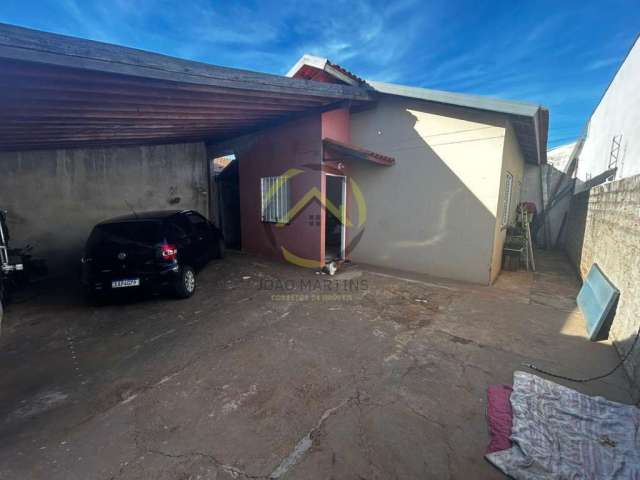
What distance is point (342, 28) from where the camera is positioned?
576cm

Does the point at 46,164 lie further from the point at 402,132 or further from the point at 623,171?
the point at 623,171

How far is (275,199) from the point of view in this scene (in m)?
7.34

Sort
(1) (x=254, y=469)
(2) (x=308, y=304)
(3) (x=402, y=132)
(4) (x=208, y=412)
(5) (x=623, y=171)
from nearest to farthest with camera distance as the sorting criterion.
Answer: (1) (x=254, y=469) < (4) (x=208, y=412) < (2) (x=308, y=304) < (3) (x=402, y=132) < (5) (x=623, y=171)

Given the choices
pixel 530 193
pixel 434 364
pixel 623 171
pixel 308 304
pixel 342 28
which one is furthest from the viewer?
pixel 530 193

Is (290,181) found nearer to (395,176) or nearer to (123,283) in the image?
(395,176)

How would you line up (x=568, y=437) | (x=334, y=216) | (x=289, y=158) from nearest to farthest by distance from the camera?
(x=568, y=437), (x=289, y=158), (x=334, y=216)

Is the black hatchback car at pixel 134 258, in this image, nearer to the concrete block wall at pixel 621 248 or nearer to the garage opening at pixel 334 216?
the garage opening at pixel 334 216

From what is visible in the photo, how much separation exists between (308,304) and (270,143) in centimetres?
451

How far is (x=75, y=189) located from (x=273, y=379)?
7.42 metres

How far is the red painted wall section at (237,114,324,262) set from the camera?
20.7 feet

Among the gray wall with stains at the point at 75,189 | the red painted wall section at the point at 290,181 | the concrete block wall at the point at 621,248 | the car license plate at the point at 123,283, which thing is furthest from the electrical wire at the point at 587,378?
the gray wall with stains at the point at 75,189

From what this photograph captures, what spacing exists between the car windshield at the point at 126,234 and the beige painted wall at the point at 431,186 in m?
4.70

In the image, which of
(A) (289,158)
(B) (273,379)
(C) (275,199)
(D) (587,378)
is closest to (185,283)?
(B) (273,379)

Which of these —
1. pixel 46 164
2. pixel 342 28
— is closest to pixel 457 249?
→ pixel 342 28
